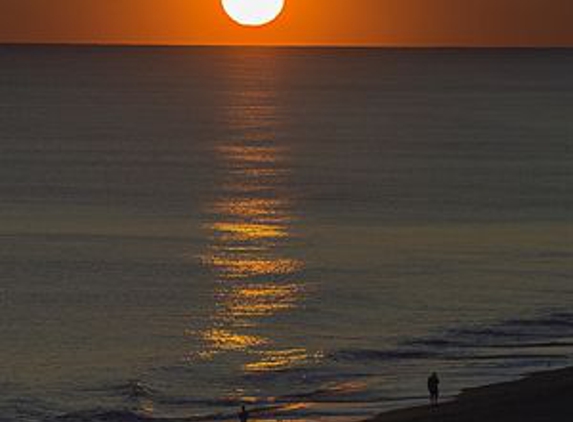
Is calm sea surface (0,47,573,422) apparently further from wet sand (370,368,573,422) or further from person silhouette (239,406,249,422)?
wet sand (370,368,573,422)

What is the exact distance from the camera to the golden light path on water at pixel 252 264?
160 feet

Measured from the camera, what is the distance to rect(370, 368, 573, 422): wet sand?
36344 mm

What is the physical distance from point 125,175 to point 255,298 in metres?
45.6

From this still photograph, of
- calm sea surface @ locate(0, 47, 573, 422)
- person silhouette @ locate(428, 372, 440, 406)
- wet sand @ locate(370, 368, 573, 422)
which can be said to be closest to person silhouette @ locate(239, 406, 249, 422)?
calm sea surface @ locate(0, 47, 573, 422)

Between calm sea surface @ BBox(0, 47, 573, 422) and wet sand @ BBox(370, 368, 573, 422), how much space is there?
4.66ft

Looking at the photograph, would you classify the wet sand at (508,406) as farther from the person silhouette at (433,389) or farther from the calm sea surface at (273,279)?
the calm sea surface at (273,279)

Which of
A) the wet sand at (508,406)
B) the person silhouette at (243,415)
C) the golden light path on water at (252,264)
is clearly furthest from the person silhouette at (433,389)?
the golden light path on water at (252,264)

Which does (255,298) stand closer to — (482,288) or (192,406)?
(482,288)

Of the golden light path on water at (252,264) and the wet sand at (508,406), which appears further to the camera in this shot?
the golden light path on water at (252,264)

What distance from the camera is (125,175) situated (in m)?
101

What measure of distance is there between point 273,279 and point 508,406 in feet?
75.2

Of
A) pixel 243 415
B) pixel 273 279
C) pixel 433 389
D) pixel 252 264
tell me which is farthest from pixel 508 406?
pixel 252 264

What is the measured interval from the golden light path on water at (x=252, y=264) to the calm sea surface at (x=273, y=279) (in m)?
0.13

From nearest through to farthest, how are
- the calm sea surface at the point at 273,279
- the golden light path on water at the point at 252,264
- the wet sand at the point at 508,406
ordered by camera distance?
the wet sand at the point at 508,406 < the calm sea surface at the point at 273,279 < the golden light path on water at the point at 252,264
